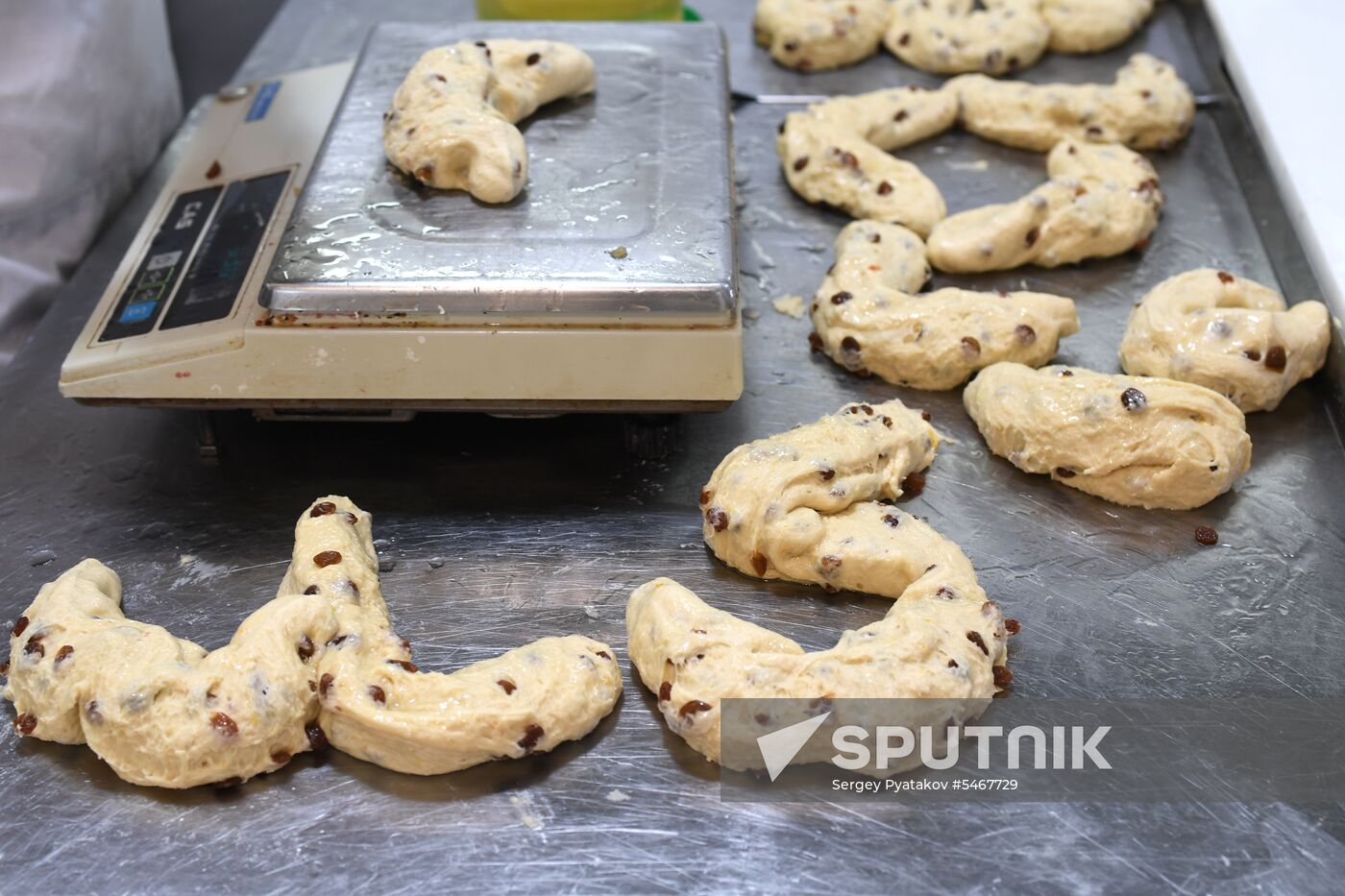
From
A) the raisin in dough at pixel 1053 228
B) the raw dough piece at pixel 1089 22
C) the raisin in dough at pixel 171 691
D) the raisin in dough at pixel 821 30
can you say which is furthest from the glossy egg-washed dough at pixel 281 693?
the raw dough piece at pixel 1089 22

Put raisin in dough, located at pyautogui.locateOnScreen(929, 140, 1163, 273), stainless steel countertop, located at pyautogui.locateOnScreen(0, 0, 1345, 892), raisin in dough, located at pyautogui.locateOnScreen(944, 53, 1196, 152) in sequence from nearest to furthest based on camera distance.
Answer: stainless steel countertop, located at pyautogui.locateOnScreen(0, 0, 1345, 892) → raisin in dough, located at pyautogui.locateOnScreen(929, 140, 1163, 273) → raisin in dough, located at pyautogui.locateOnScreen(944, 53, 1196, 152)

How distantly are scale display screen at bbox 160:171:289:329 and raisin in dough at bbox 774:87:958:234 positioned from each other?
38.8 inches

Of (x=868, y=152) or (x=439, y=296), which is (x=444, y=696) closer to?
(x=439, y=296)

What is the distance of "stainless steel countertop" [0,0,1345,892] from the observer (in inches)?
52.2

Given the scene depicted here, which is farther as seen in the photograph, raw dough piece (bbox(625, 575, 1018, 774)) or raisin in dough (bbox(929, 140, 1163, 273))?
raisin in dough (bbox(929, 140, 1163, 273))

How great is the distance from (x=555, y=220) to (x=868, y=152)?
2.80 feet

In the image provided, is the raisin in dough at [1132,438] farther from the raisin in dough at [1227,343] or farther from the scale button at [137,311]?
the scale button at [137,311]

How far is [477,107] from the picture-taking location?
6.38ft

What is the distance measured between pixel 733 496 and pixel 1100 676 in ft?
1.72

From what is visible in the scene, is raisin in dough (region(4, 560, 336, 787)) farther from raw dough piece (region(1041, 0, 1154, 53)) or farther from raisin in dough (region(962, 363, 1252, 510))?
raw dough piece (region(1041, 0, 1154, 53))

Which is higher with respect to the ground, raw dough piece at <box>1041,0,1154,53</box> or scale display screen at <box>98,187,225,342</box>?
scale display screen at <box>98,187,225,342</box>

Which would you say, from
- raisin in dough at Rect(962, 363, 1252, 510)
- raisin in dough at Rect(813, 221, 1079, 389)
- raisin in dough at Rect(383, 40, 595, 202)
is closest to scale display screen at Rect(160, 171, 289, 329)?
raisin in dough at Rect(383, 40, 595, 202)

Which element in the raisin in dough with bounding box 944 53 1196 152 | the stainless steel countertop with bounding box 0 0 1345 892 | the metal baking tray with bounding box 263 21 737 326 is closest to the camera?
the stainless steel countertop with bounding box 0 0 1345 892

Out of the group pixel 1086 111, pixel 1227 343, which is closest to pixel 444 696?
pixel 1227 343
